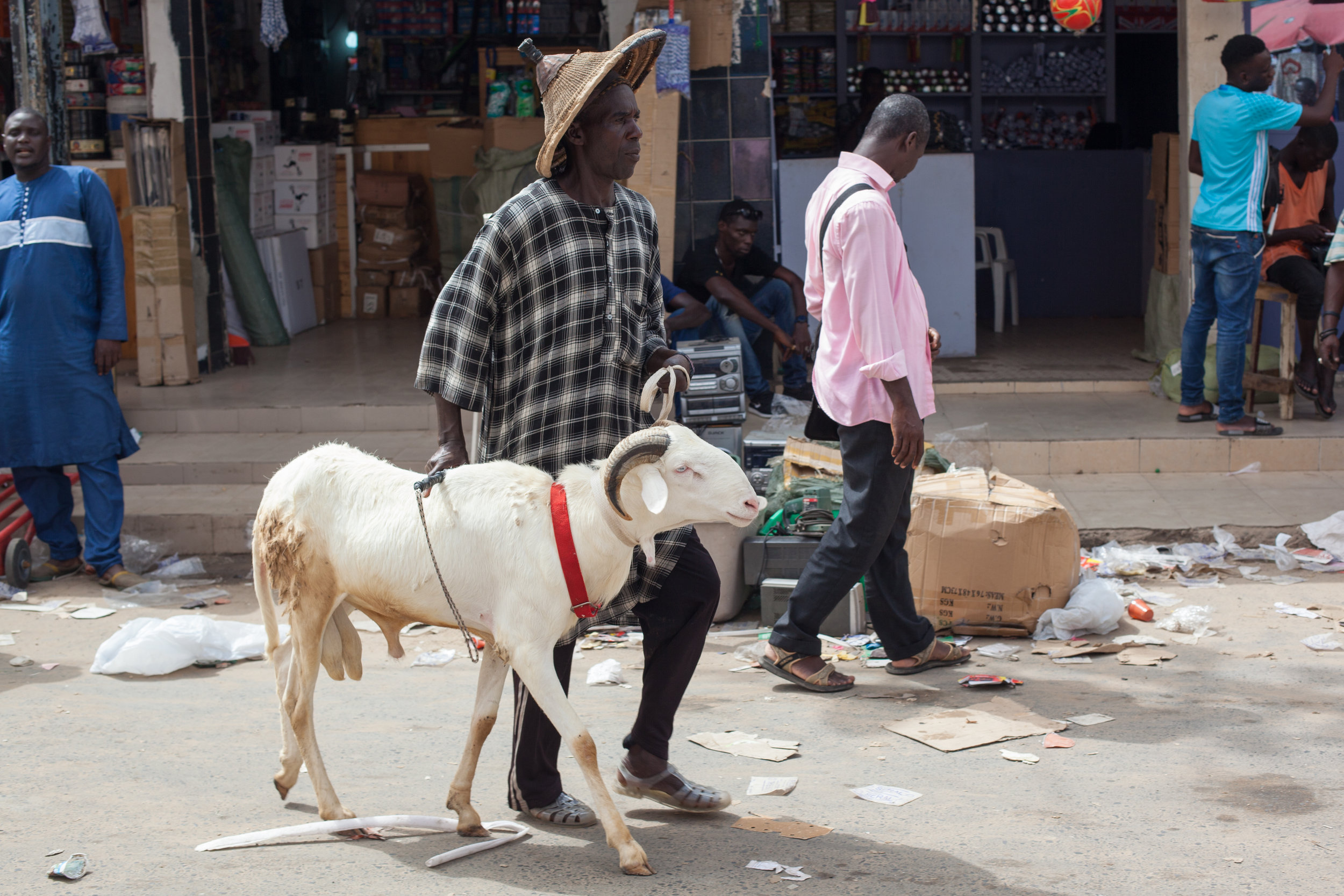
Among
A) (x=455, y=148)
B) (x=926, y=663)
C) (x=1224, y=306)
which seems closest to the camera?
(x=926, y=663)

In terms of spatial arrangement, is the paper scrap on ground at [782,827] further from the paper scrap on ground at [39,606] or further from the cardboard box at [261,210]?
the cardboard box at [261,210]

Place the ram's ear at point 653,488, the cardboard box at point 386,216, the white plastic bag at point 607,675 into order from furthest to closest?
the cardboard box at point 386,216, the white plastic bag at point 607,675, the ram's ear at point 653,488

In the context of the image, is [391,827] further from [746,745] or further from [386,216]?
[386,216]

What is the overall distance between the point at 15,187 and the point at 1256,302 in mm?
7071

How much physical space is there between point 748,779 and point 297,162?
362 inches

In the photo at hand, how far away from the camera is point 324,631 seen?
3465 mm

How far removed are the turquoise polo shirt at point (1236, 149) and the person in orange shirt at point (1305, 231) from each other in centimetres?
70

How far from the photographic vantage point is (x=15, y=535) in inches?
261

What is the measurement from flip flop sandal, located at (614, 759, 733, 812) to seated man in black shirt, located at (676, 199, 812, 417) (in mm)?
4684

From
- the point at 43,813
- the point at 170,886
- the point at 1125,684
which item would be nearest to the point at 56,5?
the point at 43,813

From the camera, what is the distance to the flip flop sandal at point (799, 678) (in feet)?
15.5

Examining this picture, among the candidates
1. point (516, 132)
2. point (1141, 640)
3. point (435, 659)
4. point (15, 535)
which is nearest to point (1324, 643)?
point (1141, 640)

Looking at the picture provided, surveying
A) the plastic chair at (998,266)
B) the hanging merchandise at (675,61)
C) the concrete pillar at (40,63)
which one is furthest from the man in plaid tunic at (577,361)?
the plastic chair at (998,266)

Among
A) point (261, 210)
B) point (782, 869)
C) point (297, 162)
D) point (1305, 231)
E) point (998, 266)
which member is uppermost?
point (297, 162)
